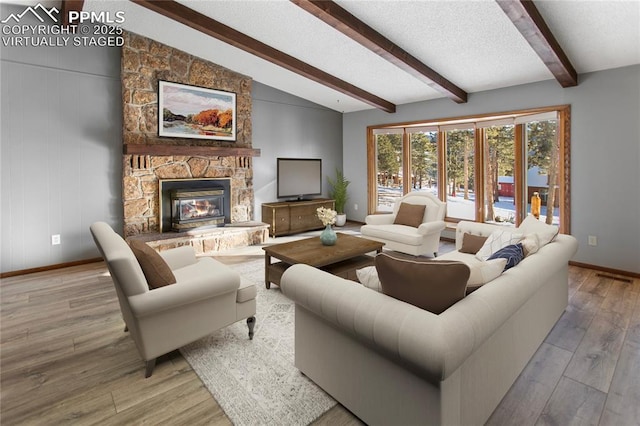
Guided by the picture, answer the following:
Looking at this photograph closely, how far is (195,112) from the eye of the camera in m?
5.51

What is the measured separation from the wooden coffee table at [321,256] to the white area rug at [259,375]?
0.57 m

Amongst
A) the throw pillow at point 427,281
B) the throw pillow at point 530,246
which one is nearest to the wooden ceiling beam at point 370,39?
the throw pillow at point 530,246

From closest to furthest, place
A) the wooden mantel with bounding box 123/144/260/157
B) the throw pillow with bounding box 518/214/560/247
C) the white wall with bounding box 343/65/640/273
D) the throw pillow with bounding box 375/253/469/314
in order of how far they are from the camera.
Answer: the throw pillow with bounding box 375/253/469/314 → the throw pillow with bounding box 518/214/560/247 → the white wall with bounding box 343/65/640/273 → the wooden mantel with bounding box 123/144/260/157

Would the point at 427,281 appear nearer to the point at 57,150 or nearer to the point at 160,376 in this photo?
the point at 160,376

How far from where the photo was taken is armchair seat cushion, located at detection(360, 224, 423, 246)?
179 inches

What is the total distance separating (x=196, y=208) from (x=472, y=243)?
4.01 m

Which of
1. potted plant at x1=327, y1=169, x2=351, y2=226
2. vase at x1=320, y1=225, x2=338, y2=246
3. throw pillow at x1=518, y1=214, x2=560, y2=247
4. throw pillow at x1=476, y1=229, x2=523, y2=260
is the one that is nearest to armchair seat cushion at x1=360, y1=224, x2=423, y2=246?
vase at x1=320, y1=225, x2=338, y2=246

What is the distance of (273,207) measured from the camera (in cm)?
634

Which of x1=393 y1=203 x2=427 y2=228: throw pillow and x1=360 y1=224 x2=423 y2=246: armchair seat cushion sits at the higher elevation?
x1=393 y1=203 x2=427 y2=228: throw pillow

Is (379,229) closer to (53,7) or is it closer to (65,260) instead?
(65,260)

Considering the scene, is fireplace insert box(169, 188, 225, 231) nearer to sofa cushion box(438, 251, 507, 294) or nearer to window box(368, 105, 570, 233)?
window box(368, 105, 570, 233)

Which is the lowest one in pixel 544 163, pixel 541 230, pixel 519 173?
pixel 541 230

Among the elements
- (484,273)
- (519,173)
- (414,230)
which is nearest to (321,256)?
(484,273)

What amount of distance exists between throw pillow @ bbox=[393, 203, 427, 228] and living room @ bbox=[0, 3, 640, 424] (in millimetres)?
1924
